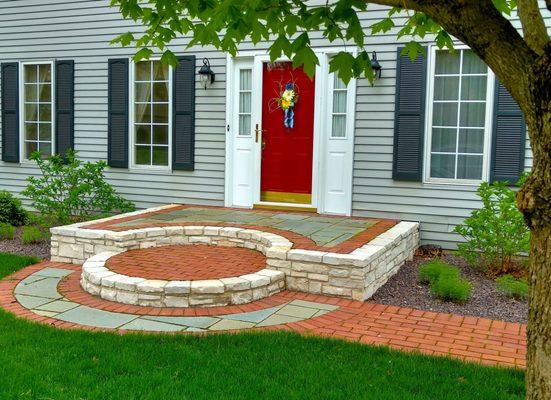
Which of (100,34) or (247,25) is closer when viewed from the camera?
(247,25)

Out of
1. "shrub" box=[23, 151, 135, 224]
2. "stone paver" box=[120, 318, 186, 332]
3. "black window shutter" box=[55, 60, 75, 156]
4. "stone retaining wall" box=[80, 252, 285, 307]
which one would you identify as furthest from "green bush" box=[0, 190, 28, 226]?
"stone paver" box=[120, 318, 186, 332]

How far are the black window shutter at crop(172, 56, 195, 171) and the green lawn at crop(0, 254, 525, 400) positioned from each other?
4983mm

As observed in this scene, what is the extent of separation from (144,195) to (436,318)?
5.71 meters

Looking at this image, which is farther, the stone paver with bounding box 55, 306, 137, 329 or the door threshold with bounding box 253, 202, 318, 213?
the door threshold with bounding box 253, 202, 318, 213

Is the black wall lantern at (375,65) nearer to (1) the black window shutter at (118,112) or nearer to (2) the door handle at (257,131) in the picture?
(2) the door handle at (257,131)

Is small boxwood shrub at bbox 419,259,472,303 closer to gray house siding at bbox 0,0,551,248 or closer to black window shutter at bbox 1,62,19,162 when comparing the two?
gray house siding at bbox 0,0,551,248

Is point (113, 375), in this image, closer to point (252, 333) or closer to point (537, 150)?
point (252, 333)

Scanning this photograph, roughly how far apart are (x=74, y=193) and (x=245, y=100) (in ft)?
9.07

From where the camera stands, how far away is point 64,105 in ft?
32.2

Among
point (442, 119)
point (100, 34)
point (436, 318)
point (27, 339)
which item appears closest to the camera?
point (27, 339)

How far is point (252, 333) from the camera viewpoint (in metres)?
4.23

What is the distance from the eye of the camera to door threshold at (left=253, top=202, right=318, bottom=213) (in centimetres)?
827

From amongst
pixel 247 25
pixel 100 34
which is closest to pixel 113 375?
pixel 247 25

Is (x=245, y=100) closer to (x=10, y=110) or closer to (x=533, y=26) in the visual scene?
(x=10, y=110)
